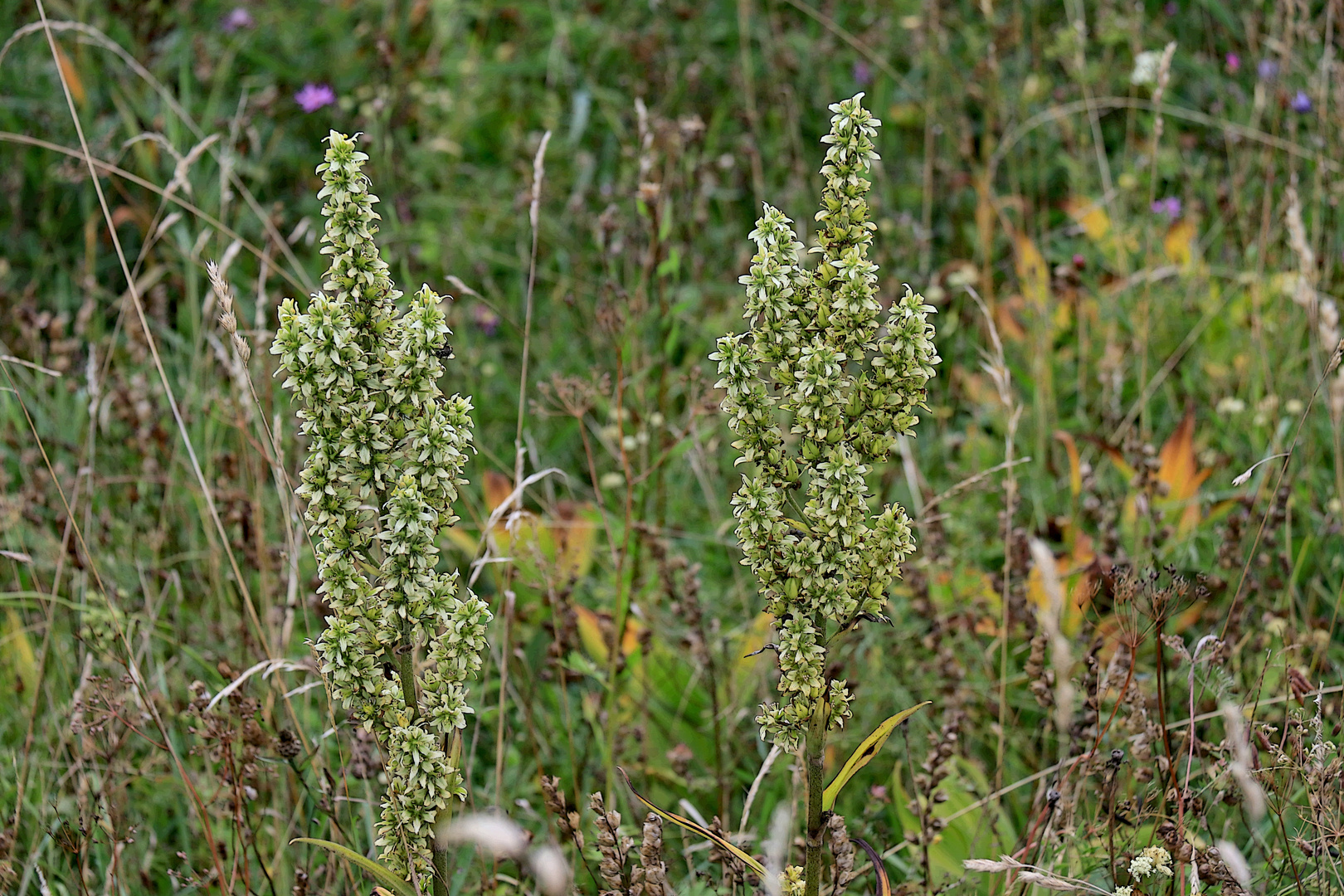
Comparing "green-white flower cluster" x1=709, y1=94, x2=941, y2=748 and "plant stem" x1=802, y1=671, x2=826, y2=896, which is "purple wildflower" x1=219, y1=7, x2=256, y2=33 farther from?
"plant stem" x1=802, y1=671, x2=826, y2=896

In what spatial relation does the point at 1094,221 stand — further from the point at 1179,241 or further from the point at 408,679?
the point at 408,679

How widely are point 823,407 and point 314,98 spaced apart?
3316 mm

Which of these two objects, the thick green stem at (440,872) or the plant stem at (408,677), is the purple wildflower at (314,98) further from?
the thick green stem at (440,872)

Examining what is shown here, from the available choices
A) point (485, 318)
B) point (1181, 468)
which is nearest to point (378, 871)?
point (1181, 468)

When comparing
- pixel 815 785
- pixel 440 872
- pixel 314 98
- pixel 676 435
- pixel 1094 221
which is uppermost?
pixel 314 98

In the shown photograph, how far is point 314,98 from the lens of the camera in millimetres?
4172

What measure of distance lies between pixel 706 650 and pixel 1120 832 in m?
0.85

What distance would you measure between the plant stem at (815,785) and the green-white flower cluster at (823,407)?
17mm

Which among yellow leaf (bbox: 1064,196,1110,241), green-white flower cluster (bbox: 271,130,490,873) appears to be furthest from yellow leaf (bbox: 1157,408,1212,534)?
green-white flower cluster (bbox: 271,130,490,873)

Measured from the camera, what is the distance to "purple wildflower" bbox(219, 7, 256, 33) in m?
4.46

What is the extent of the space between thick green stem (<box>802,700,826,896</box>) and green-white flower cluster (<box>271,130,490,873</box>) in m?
0.45

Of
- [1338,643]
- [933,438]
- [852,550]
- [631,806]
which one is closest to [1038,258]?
[933,438]

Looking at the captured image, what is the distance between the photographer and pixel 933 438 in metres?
3.69

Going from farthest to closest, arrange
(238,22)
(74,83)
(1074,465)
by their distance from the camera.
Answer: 1. (238,22)
2. (74,83)
3. (1074,465)
